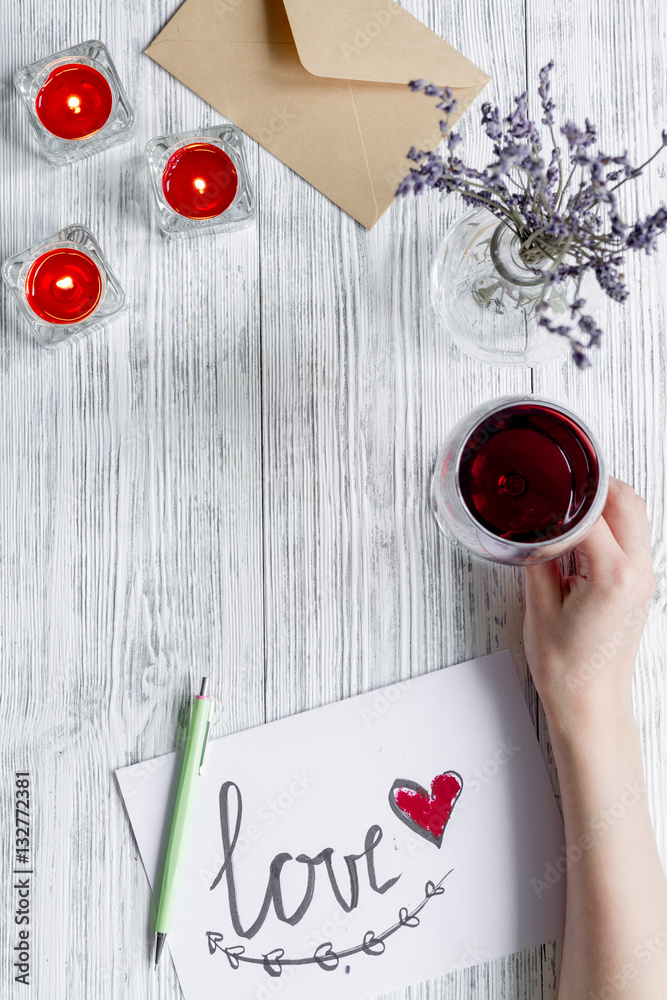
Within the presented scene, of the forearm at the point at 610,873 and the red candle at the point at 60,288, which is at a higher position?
the red candle at the point at 60,288

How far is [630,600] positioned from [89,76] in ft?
2.13

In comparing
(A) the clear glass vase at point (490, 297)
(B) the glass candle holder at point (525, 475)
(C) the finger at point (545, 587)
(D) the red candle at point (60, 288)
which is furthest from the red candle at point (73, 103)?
(C) the finger at point (545, 587)

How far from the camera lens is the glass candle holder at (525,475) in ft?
2.00

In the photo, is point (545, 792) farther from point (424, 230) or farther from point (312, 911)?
point (424, 230)

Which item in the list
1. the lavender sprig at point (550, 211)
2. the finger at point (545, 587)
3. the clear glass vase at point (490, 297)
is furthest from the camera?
the finger at point (545, 587)

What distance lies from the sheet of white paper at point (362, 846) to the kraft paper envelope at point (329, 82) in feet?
1.49

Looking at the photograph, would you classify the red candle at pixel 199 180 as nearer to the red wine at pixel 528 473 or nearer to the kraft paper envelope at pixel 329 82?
the kraft paper envelope at pixel 329 82

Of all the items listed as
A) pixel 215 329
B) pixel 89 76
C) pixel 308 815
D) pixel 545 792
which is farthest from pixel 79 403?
pixel 545 792

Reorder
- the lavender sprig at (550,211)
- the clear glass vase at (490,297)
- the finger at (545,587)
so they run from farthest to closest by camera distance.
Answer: the finger at (545,587)
the clear glass vase at (490,297)
the lavender sprig at (550,211)

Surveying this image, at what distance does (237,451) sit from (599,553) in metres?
0.32

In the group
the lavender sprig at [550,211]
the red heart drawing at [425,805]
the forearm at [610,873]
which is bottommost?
the forearm at [610,873]

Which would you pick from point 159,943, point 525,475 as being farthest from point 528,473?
point 159,943

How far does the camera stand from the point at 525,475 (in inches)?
24.4

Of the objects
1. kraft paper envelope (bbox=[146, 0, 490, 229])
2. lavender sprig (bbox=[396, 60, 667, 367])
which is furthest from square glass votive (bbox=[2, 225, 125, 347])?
lavender sprig (bbox=[396, 60, 667, 367])
